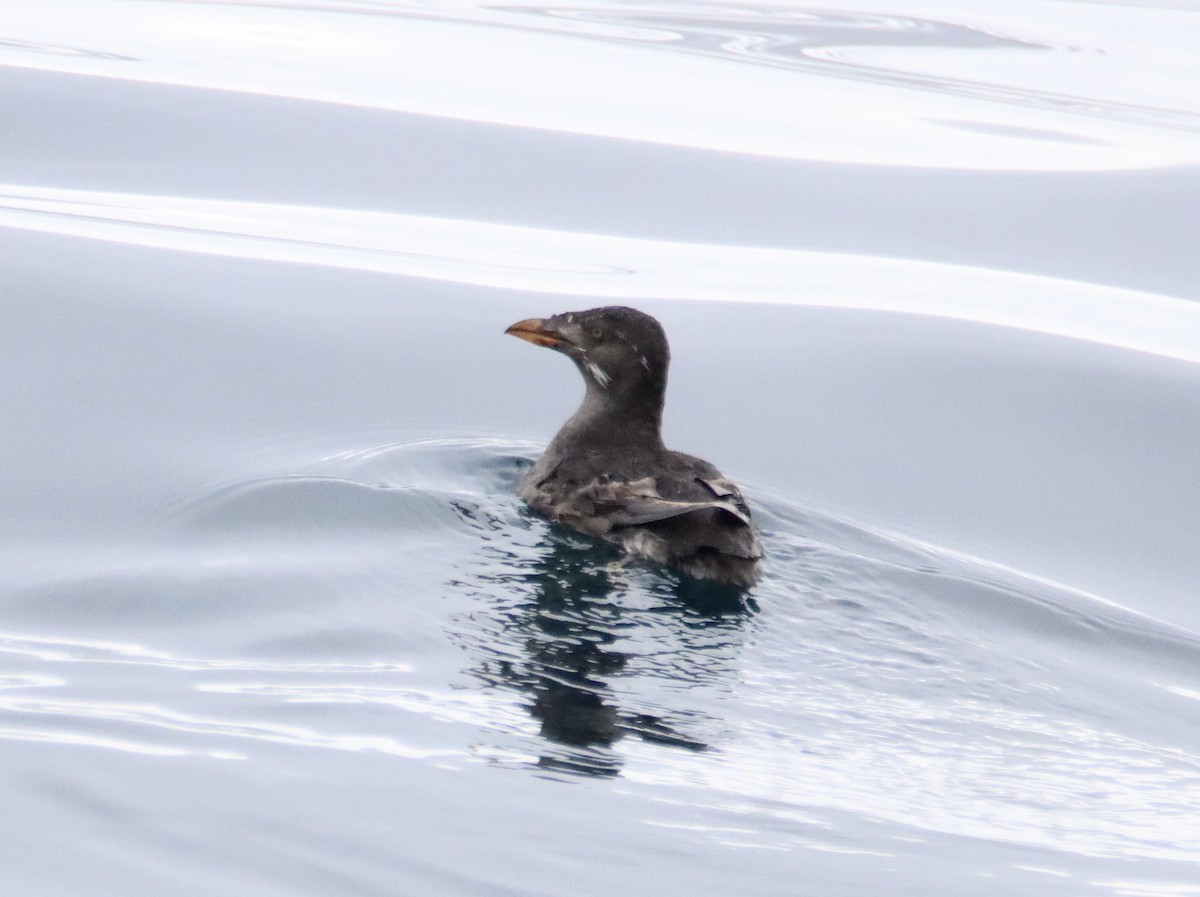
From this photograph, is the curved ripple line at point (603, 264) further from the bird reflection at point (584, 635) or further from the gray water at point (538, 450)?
A: the bird reflection at point (584, 635)

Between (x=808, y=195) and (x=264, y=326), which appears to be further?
(x=808, y=195)

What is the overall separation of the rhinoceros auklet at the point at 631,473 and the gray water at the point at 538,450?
0.53ft

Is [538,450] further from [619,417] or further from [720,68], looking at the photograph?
[720,68]

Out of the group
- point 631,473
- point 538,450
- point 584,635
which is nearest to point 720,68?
point 538,450

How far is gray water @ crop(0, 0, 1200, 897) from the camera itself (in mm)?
3852

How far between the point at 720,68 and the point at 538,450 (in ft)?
25.8

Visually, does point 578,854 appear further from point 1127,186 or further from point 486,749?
point 1127,186

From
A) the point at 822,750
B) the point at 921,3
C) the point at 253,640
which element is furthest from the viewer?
the point at 921,3

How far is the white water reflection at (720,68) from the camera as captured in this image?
12.0 metres

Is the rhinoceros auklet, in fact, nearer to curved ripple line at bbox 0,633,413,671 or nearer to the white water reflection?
curved ripple line at bbox 0,633,413,671

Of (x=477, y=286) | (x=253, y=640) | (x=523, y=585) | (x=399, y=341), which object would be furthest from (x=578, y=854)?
(x=477, y=286)

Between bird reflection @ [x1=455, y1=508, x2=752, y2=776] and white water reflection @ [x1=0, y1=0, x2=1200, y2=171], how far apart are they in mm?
6441

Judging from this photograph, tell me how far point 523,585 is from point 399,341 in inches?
107

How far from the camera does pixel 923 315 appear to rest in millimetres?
8781
